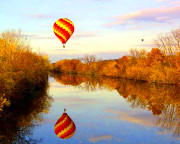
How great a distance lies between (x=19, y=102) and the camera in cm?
1739

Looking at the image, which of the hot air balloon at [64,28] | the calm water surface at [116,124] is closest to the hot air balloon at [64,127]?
the calm water surface at [116,124]

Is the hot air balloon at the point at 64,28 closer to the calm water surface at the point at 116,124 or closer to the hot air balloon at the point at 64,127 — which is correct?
the calm water surface at the point at 116,124

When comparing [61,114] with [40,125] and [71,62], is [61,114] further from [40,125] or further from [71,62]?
[71,62]

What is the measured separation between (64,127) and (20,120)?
2.72 m

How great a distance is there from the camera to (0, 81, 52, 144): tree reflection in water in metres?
9.85

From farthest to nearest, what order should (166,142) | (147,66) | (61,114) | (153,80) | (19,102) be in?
1. (147,66)
2. (153,80)
3. (19,102)
4. (61,114)
5. (166,142)

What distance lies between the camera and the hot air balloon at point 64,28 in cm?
1957

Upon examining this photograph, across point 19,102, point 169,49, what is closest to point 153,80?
point 169,49

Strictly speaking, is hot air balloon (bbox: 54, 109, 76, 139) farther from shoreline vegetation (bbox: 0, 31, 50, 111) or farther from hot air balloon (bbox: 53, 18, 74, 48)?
hot air balloon (bbox: 53, 18, 74, 48)

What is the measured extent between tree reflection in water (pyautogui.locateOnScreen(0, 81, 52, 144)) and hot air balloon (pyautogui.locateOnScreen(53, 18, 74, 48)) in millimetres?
5426

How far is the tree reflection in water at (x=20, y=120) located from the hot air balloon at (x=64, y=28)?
5.43m

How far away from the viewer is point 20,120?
506 inches

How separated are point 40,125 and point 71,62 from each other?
206 feet

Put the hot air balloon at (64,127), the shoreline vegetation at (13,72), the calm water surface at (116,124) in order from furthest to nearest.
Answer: the shoreline vegetation at (13,72) → the hot air balloon at (64,127) → the calm water surface at (116,124)
